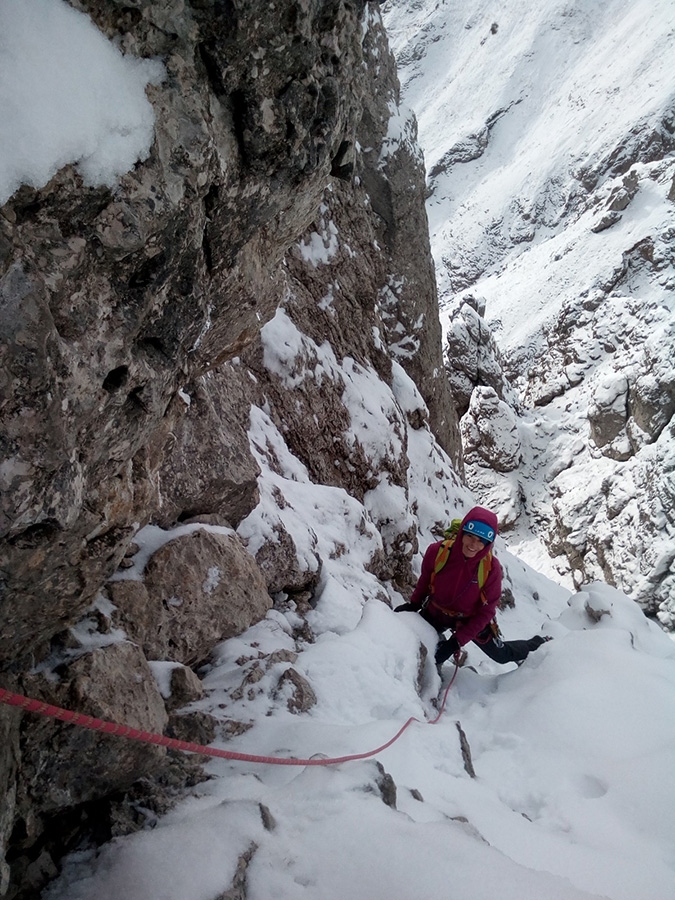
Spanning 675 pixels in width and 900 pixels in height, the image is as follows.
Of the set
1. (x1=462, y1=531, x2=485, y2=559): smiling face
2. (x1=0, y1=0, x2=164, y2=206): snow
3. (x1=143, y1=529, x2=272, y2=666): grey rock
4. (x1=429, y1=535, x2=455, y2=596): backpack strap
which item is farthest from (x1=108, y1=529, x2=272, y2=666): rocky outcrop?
(x1=0, y1=0, x2=164, y2=206): snow

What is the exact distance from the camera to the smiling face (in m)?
4.64

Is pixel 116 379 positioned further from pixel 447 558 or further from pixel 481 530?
pixel 447 558

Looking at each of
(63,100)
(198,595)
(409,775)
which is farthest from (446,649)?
(63,100)

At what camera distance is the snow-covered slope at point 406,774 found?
2162mm

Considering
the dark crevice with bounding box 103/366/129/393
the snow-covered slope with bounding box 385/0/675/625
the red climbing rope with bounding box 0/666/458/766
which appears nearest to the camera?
the red climbing rope with bounding box 0/666/458/766

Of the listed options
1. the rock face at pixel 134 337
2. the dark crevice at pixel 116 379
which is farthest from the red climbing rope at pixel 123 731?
the dark crevice at pixel 116 379

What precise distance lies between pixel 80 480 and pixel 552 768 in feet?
11.8

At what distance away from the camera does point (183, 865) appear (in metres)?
2.12

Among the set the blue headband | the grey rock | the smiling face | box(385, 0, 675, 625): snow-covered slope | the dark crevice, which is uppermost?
the dark crevice

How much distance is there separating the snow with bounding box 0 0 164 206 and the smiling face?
375 centimetres

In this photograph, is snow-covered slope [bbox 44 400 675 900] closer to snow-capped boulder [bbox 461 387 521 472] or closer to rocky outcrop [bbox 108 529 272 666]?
rocky outcrop [bbox 108 529 272 666]

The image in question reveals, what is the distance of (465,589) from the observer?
4926mm

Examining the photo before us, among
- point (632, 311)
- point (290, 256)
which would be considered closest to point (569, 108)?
point (632, 311)

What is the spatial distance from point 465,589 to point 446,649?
0.66m
